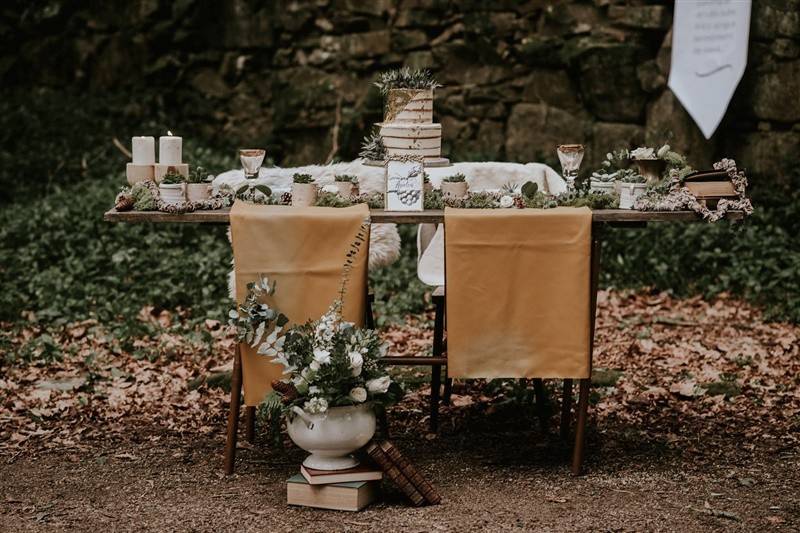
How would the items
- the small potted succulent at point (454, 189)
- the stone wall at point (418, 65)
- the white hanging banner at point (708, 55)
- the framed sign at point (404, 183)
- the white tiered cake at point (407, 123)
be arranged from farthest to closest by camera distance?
the stone wall at point (418, 65) → the white hanging banner at point (708, 55) → the white tiered cake at point (407, 123) → the small potted succulent at point (454, 189) → the framed sign at point (404, 183)

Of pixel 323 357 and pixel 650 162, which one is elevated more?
pixel 650 162

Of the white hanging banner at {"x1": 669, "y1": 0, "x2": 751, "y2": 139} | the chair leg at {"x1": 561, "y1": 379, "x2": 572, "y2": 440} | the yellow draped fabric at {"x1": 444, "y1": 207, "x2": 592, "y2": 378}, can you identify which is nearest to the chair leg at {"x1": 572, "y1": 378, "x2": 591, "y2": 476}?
the yellow draped fabric at {"x1": 444, "y1": 207, "x2": 592, "y2": 378}

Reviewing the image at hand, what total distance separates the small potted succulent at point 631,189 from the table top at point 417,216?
57mm

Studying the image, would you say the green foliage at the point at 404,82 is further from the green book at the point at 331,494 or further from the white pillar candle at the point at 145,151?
the green book at the point at 331,494

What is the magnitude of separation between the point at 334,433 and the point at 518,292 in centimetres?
85

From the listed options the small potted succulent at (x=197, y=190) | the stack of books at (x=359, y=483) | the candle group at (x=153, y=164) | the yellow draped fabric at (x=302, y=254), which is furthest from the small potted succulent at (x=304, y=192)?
Result: the stack of books at (x=359, y=483)

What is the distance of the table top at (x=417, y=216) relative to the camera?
3916 mm

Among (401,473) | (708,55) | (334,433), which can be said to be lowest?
(401,473)

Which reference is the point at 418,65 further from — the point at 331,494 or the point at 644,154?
the point at 331,494

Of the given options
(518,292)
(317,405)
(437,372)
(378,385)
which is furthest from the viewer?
(437,372)

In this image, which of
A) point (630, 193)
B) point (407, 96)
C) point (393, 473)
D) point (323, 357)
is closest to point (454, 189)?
point (407, 96)

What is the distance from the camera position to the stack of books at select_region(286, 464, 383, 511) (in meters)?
3.71

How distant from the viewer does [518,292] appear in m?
3.90

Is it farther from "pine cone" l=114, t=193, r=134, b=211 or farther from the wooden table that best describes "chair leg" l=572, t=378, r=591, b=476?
"pine cone" l=114, t=193, r=134, b=211
